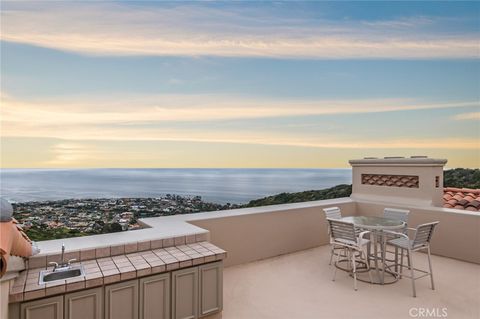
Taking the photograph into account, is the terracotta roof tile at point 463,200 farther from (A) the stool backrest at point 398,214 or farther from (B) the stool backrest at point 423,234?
(B) the stool backrest at point 423,234

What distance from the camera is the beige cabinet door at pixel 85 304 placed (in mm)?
2221

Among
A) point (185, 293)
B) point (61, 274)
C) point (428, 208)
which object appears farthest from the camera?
point (428, 208)

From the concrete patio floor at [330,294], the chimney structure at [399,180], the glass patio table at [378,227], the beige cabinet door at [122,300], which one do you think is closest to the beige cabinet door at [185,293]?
the beige cabinet door at [122,300]

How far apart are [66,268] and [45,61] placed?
15.8 feet

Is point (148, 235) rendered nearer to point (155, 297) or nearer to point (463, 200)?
point (155, 297)

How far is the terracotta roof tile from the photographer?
17.6 ft

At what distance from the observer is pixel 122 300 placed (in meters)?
2.44

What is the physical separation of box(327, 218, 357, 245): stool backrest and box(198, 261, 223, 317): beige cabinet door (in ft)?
5.93

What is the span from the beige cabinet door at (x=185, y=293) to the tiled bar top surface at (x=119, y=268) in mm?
82

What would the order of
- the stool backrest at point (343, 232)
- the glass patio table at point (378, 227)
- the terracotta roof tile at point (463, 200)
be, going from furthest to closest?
the terracotta roof tile at point (463, 200)
the glass patio table at point (378, 227)
the stool backrest at point (343, 232)

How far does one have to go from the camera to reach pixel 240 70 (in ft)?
28.3

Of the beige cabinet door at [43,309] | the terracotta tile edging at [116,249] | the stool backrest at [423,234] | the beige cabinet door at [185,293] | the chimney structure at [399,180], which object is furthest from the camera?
the chimney structure at [399,180]

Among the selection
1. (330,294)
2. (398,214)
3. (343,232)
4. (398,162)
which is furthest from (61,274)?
(398,162)

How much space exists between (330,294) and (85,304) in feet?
8.90
